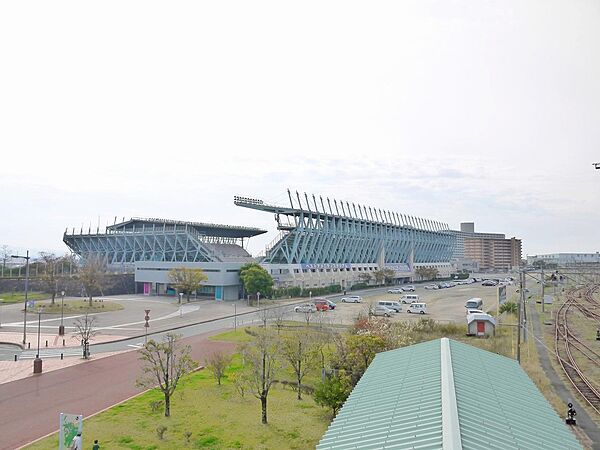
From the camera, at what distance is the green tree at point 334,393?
1652 cm

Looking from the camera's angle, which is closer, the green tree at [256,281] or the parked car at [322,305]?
the parked car at [322,305]

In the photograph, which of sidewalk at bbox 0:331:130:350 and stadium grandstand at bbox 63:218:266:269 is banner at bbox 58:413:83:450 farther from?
stadium grandstand at bbox 63:218:266:269

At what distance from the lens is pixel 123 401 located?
62.0 feet

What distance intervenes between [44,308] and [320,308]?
1170 inches

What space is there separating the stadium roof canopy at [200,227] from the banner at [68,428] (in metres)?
64.0

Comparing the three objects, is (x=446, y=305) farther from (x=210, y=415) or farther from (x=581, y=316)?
(x=210, y=415)

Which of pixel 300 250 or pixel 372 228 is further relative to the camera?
pixel 372 228

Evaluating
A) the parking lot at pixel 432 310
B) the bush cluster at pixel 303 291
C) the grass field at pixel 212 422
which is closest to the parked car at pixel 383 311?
the parking lot at pixel 432 310

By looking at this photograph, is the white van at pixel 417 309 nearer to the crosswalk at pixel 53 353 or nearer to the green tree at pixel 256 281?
the green tree at pixel 256 281

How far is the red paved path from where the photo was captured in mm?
15779

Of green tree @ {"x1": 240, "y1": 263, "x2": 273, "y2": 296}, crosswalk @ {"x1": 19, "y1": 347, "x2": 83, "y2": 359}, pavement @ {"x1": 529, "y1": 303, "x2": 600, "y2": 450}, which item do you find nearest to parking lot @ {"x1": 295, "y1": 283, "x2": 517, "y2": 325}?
green tree @ {"x1": 240, "y1": 263, "x2": 273, "y2": 296}

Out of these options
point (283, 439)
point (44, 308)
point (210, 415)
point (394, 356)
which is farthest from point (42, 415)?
point (44, 308)

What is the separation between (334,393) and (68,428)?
28.6 ft

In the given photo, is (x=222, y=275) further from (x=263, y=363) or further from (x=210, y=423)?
(x=210, y=423)
